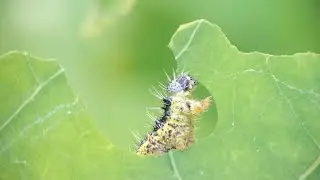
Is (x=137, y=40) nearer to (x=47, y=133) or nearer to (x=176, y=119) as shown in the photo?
(x=176, y=119)

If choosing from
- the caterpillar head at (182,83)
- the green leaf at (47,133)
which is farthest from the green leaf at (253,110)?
the green leaf at (47,133)

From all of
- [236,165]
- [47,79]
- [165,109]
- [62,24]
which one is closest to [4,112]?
[47,79]

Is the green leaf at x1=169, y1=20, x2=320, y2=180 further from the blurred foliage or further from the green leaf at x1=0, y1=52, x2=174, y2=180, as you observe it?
the green leaf at x1=0, y1=52, x2=174, y2=180

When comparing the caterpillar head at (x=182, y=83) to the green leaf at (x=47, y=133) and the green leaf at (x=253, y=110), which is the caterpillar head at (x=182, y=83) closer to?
the green leaf at (x=253, y=110)

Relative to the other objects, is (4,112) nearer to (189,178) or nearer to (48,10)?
(48,10)

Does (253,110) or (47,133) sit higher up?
(47,133)

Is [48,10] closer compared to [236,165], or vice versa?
[236,165]

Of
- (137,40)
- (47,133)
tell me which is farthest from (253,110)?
(47,133)

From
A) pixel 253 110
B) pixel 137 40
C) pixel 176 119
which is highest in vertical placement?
pixel 137 40
